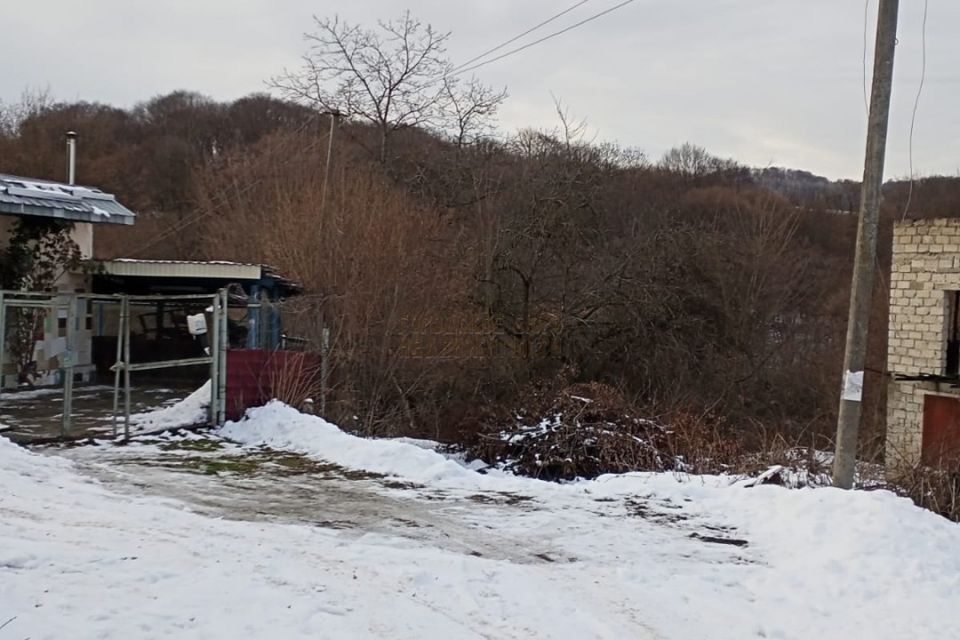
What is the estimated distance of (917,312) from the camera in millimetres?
20312

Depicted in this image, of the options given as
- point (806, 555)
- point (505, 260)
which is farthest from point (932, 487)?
point (505, 260)

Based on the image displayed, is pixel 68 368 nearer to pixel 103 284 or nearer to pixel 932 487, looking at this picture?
pixel 103 284

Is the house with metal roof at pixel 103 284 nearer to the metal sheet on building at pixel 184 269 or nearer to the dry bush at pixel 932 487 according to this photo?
the metal sheet on building at pixel 184 269

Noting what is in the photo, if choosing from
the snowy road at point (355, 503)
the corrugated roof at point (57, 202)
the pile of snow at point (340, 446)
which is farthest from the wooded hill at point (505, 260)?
the snowy road at point (355, 503)

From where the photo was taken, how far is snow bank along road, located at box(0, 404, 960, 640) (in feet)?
17.6

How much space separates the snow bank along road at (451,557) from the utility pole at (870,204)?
114 cm

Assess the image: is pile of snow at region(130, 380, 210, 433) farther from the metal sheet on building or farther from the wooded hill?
the metal sheet on building

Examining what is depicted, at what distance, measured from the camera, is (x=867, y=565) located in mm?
6660

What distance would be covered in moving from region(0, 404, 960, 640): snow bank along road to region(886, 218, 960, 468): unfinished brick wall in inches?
499

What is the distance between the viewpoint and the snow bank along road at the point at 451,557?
Answer: 5379 millimetres

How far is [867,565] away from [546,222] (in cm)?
2176

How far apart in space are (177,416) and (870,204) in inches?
416

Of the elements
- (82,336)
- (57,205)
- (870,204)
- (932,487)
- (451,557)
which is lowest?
(451,557)

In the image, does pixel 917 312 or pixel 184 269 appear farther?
pixel 917 312
